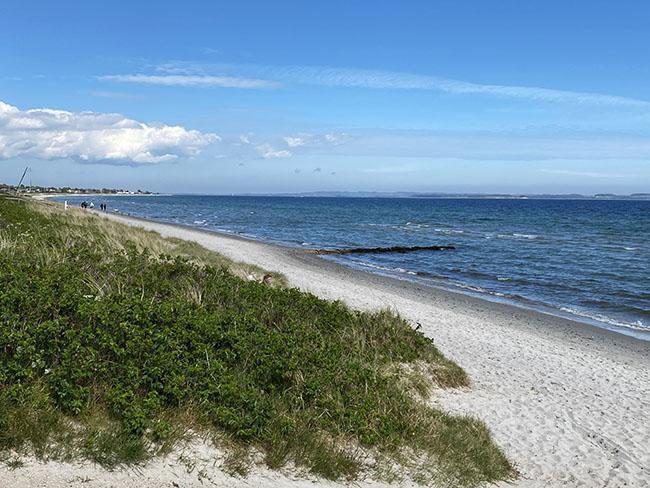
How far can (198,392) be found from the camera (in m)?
6.74

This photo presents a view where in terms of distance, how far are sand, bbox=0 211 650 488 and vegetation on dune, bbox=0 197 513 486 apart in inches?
10.4

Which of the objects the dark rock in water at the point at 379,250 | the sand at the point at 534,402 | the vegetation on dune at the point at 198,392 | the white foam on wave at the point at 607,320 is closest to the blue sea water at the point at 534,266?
the white foam on wave at the point at 607,320

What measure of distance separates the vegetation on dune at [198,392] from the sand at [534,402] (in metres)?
0.26

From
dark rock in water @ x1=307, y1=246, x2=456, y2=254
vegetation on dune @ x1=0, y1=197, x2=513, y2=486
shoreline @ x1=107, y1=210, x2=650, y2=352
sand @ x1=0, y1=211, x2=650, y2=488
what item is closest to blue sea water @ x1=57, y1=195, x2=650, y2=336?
shoreline @ x1=107, y1=210, x2=650, y2=352

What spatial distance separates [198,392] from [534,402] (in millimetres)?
6350

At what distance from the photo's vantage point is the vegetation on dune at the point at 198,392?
19.3 feet

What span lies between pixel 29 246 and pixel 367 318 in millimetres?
7846

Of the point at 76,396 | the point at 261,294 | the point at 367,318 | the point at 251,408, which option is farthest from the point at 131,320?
the point at 367,318

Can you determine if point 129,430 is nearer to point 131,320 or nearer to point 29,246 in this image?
point 131,320

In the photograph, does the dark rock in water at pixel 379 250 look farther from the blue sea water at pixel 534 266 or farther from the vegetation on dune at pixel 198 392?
the vegetation on dune at pixel 198 392

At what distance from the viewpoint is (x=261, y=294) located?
11.4 m

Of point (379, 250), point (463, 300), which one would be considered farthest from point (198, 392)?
point (379, 250)

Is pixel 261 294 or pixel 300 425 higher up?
pixel 261 294

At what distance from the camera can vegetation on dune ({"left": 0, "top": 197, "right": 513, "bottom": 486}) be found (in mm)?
5887
